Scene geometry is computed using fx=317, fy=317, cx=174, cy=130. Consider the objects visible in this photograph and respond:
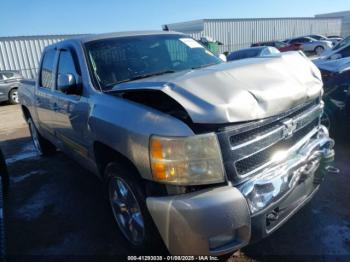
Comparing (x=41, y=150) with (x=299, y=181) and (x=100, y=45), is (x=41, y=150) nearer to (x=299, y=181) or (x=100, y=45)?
(x=100, y=45)

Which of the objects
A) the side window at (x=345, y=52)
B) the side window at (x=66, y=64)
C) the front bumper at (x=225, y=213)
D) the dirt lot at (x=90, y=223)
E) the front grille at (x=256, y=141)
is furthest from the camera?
the side window at (x=345, y=52)

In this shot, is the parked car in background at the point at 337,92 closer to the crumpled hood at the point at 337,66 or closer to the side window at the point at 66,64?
the crumpled hood at the point at 337,66

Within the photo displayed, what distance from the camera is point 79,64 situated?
10.6 ft

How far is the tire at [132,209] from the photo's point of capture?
234cm

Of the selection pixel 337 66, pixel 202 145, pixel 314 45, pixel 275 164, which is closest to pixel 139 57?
pixel 202 145

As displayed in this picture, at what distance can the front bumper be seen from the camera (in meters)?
1.94

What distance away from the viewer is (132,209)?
263 centimetres

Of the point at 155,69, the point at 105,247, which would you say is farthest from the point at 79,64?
the point at 105,247

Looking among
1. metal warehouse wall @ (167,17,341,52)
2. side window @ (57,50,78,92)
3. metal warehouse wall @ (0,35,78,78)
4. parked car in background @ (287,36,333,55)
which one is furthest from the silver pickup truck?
metal warehouse wall @ (167,17,341,52)

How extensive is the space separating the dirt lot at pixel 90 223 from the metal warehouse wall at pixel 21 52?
17.5 meters

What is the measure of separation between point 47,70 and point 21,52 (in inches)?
713

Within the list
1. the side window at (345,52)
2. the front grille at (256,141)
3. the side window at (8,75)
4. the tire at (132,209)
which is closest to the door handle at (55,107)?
the tire at (132,209)

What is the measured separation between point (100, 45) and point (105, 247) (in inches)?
79.5

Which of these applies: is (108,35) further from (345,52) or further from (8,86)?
(8,86)
